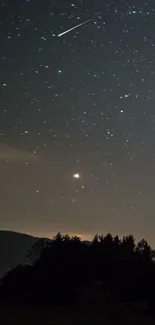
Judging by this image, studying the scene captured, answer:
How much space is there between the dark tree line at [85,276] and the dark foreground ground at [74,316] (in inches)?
50.8

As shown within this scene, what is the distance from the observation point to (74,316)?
30156mm

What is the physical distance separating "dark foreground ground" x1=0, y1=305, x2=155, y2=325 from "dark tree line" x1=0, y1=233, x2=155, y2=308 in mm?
1290

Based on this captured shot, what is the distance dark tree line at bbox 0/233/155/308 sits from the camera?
32.5m

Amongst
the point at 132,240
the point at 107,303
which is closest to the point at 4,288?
the point at 107,303

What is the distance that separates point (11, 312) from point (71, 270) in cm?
649

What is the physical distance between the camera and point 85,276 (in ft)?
116

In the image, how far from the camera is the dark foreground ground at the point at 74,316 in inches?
1124

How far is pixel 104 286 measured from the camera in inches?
1328

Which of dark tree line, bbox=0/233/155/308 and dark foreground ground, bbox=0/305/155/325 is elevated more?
dark tree line, bbox=0/233/155/308

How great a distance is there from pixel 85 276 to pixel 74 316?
5.42 m

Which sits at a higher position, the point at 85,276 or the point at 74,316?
the point at 85,276

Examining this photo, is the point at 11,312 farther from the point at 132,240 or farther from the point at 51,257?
the point at 132,240

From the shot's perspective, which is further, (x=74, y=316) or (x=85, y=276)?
(x=85, y=276)

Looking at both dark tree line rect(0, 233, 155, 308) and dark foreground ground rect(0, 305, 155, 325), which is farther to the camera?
dark tree line rect(0, 233, 155, 308)
